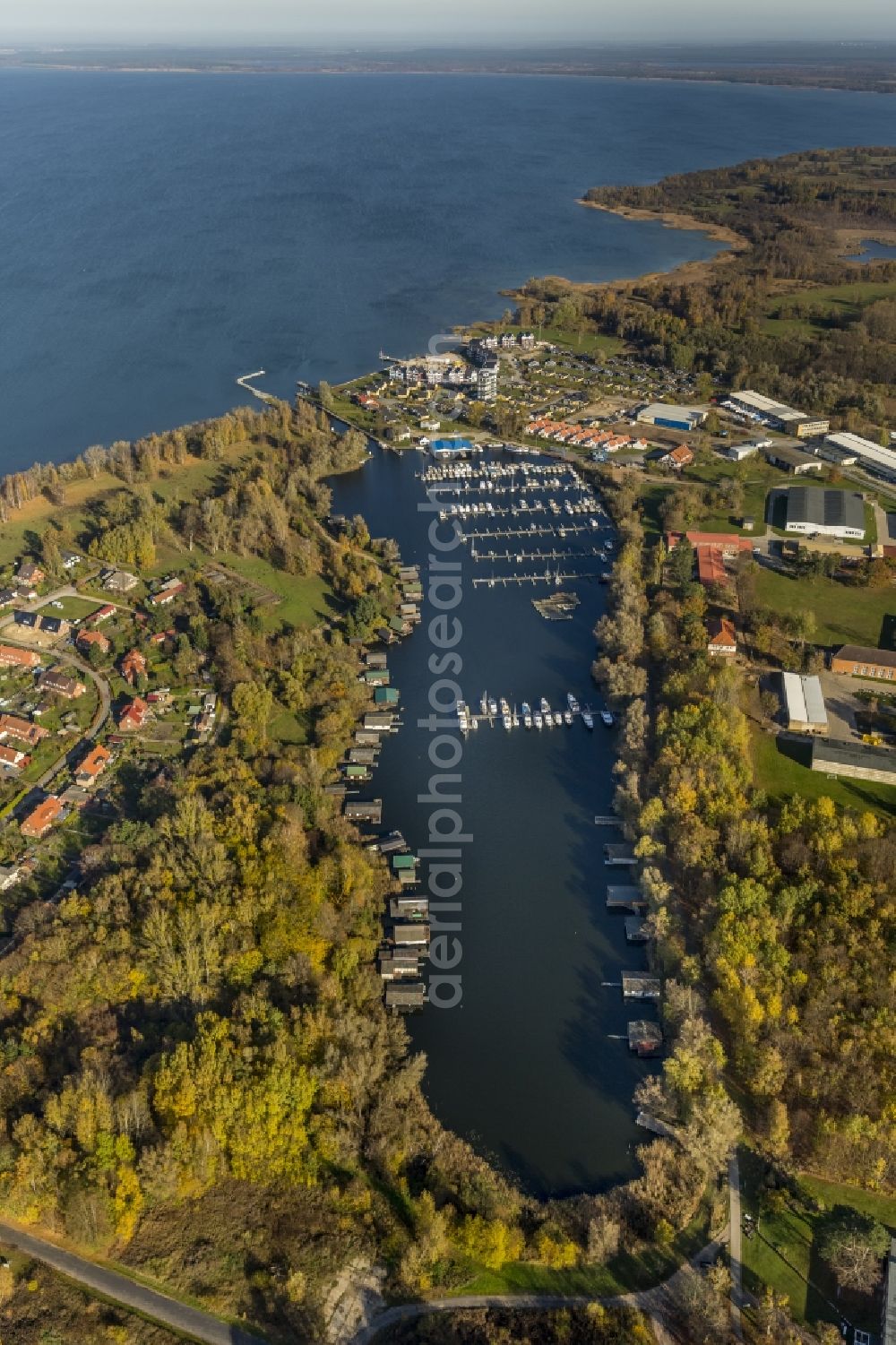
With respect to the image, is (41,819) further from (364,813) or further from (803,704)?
(803,704)

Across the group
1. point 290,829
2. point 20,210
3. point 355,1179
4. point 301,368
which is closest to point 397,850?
point 290,829

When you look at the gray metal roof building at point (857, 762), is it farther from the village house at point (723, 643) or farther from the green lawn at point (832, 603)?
the green lawn at point (832, 603)

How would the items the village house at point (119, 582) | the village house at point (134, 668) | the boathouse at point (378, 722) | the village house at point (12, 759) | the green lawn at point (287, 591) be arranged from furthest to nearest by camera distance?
the village house at point (119, 582), the green lawn at point (287, 591), the village house at point (134, 668), the boathouse at point (378, 722), the village house at point (12, 759)

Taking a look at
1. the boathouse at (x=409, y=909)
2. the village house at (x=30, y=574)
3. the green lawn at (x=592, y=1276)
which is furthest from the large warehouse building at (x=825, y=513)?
the village house at (x=30, y=574)

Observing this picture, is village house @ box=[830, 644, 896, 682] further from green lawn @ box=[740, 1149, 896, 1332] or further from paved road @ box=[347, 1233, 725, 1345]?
paved road @ box=[347, 1233, 725, 1345]

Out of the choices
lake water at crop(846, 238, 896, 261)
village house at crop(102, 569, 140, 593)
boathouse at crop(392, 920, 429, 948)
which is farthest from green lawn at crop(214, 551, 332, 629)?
lake water at crop(846, 238, 896, 261)

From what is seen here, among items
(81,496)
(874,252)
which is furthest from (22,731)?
(874,252)
